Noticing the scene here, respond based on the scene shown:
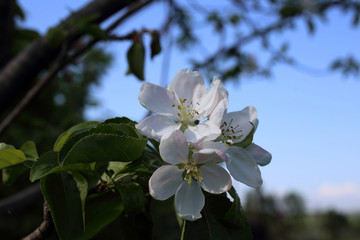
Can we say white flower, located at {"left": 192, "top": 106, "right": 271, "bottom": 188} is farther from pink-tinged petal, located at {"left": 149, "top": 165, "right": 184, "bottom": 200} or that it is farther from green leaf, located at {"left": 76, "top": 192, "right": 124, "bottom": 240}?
green leaf, located at {"left": 76, "top": 192, "right": 124, "bottom": 240}

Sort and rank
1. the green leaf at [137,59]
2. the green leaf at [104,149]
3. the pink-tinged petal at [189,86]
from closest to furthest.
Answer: the green leaf at [104,149] < the pink-tinged petal at [189,86] < the green leaf at [137,59]

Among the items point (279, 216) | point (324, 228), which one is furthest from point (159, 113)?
point (324, 228)

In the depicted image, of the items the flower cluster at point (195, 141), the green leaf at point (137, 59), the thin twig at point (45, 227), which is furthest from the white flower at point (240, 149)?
the green leaf at point (137, 59)

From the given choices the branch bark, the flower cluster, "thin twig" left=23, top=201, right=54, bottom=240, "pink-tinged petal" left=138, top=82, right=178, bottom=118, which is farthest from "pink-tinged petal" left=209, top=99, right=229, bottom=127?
the branch bark

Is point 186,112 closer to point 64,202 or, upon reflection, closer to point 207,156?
point 207,156

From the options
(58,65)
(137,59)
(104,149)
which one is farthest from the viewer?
(58,65)

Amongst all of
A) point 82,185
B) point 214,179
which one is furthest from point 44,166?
point 214,179

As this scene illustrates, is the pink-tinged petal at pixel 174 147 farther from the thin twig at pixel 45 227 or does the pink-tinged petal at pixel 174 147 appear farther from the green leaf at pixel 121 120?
the thin twig at pixel 45 227
